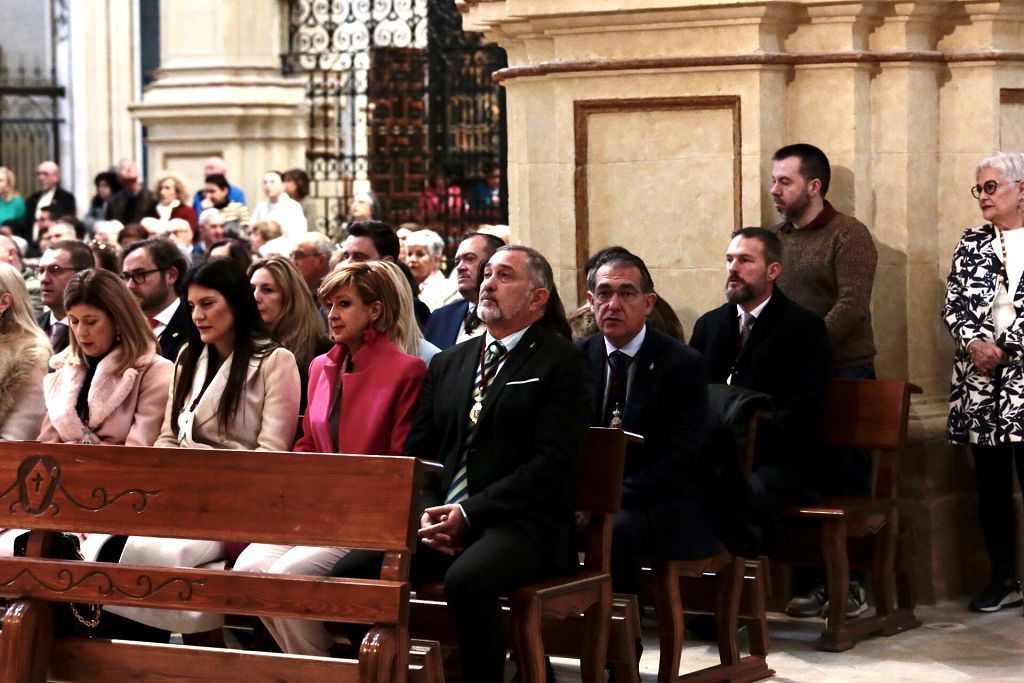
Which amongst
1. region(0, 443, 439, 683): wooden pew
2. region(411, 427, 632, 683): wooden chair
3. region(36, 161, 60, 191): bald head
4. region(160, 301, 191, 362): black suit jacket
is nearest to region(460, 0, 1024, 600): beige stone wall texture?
region(160, 301, 191, 362): black suit jacket

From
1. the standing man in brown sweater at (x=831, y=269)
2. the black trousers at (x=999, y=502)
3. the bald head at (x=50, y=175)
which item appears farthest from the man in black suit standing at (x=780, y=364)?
the bald head at (x=50, y=175)

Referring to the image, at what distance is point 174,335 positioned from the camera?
302 inches

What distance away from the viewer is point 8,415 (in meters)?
6.82

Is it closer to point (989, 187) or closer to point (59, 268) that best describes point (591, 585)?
point (989, 187)

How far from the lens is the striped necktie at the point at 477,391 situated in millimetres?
5668

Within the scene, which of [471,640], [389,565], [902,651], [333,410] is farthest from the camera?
[902,651]

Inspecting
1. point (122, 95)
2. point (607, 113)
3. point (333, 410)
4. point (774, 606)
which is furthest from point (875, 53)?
point (122, 95)

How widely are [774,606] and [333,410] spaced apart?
2.37m

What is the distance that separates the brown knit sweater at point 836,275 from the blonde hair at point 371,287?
1.86 meters

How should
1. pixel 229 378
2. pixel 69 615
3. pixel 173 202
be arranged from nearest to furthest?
pixel 69 615, pixel 229 378, pixel 173 202

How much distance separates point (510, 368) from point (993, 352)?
2319mm

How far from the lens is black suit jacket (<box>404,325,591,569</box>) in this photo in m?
5.47

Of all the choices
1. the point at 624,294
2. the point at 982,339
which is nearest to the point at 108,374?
the point at 624,294

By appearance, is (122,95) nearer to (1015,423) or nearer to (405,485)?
(1015,423)
